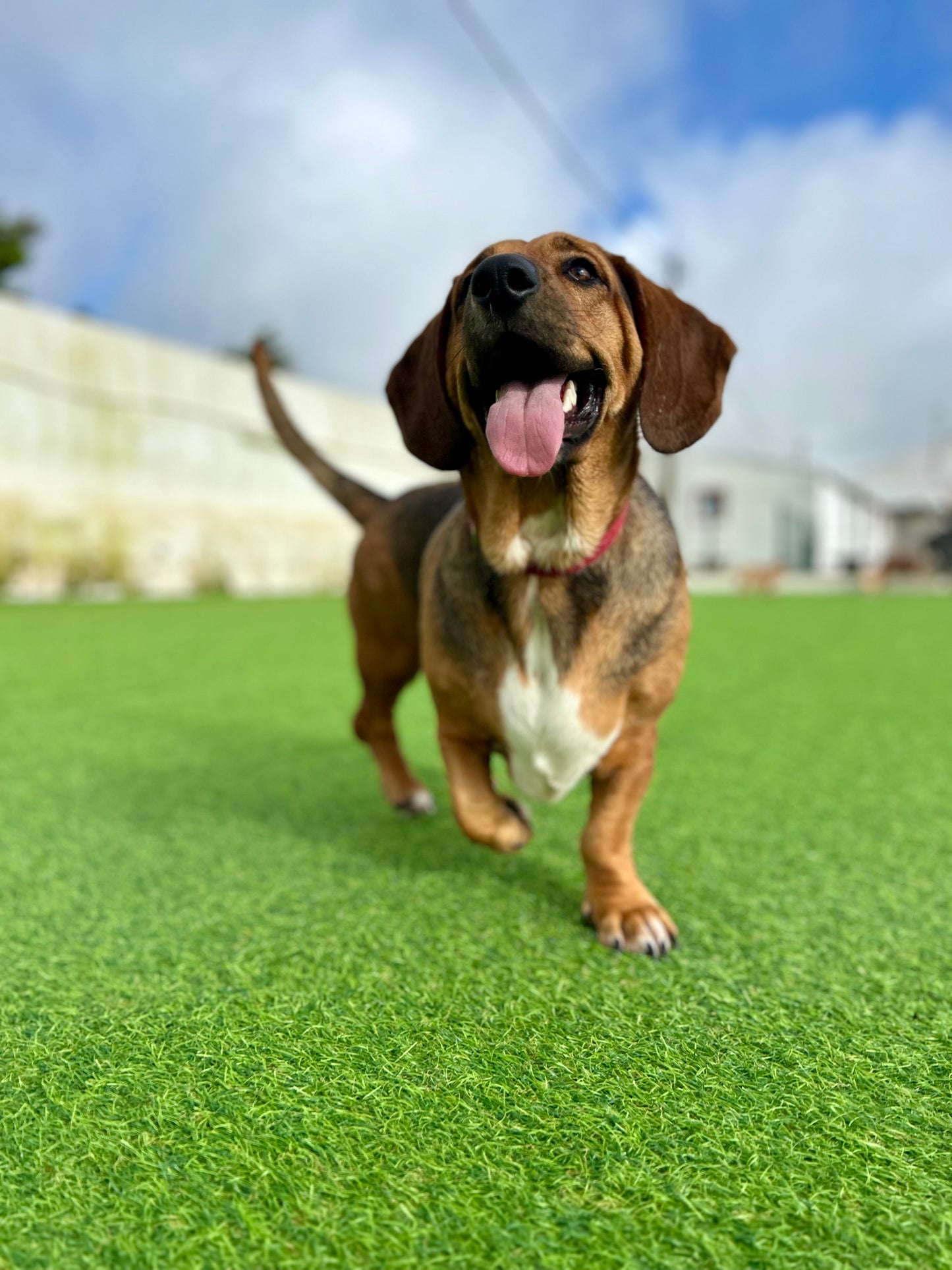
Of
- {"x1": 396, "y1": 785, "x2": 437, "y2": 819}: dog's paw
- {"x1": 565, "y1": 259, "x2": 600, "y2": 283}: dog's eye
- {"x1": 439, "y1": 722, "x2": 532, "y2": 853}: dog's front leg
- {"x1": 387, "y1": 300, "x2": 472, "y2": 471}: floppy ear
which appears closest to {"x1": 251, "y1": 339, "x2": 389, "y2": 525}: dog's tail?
{"x1": 396, "y1": 785, "x2": 437, "y2": 819}: dog's paw

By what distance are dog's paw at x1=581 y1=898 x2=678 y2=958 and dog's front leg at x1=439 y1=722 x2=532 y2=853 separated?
30 cm

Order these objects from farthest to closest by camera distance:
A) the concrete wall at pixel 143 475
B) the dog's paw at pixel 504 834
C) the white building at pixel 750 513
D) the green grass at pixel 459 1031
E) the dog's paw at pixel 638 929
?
the white building at pixel 750 513, the concrete wall at pixel 143 475, the dog's paw at pixel 504 834, the dog's paw at pixel 638 929, the green grass at pixel 459 1031

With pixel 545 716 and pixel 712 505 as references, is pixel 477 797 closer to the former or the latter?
pixel 545 716

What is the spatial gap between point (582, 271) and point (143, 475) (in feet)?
57.9

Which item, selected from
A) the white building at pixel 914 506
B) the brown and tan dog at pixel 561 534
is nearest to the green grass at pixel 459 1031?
the brown and tan dog at pixel 561 534

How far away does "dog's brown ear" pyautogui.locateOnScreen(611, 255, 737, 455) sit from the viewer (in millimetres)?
1823

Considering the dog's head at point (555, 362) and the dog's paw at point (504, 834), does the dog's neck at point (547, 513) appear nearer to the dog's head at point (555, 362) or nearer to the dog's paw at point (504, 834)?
the dog's head at point (555, 362)

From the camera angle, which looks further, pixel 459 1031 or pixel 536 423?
pixel 536 423

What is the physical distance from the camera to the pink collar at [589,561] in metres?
1.96

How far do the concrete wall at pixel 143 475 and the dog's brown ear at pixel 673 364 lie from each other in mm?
15343

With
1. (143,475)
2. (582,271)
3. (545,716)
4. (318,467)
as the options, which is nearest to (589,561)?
(545,716)

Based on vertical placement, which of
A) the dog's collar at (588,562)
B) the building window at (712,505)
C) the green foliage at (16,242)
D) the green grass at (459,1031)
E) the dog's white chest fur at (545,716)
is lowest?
the green grass at (459,1031)

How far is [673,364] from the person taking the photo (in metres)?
1.84

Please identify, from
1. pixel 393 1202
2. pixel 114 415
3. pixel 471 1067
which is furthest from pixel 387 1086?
pixel 114 415
